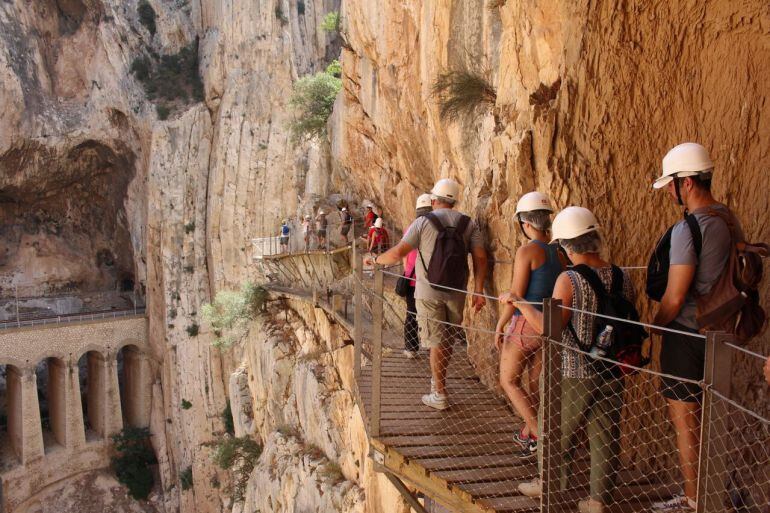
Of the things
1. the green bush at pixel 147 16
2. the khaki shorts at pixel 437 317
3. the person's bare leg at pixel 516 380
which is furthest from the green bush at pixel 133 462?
the person's bare leg at pixel 516 380

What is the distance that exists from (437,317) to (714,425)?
2491 mm

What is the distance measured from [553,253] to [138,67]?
31.3m

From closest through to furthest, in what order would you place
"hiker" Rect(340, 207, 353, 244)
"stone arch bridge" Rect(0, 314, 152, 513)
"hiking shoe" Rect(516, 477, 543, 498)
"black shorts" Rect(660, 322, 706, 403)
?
"black shorts" Rect(660, 322, 706, 403) < "hiking shoe" Rect(516, 477, 543, 498) < "hiker" Rect(340, 207, 353, 244) < "stone arch bridge" Rect(0, 314, 152, 513)

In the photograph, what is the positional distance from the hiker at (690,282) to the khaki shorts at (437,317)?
1896 mm

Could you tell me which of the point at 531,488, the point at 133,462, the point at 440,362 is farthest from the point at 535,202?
the point at 133,462

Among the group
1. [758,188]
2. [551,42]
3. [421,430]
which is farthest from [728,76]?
[421,430]

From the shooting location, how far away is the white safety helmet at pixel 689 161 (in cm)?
288

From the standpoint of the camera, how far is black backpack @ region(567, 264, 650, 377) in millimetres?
2924

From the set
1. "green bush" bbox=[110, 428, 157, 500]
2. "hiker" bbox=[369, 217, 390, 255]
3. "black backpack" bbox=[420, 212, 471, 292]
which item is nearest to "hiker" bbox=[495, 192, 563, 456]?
"black backpack" bbox=[420, 212, 471, 292]

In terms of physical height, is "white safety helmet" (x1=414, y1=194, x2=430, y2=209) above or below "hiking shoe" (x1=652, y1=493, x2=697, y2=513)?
above

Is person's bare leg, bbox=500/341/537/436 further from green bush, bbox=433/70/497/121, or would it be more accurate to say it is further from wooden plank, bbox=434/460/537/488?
green bush, bbox=433/70/497/121

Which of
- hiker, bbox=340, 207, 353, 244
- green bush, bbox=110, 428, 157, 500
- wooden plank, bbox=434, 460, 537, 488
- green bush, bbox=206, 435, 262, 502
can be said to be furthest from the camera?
green bush, bbox=110, 428, 157, 500

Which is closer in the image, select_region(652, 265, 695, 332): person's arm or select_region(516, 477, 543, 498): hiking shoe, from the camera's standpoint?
select_region(652, 265, 695, 332): person's arm

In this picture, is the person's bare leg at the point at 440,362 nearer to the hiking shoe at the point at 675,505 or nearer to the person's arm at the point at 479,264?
the person's arm at the point at 479,264
